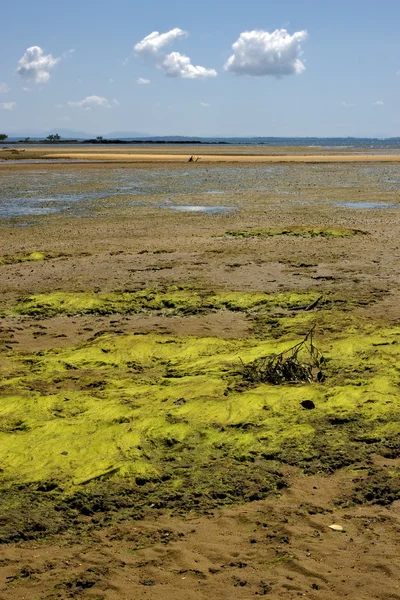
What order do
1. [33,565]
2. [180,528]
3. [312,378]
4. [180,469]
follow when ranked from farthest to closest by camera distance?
[312,378]
[180,469]
[180,528]
[33,565]

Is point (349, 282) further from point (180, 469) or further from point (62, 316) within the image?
point (180, 469)

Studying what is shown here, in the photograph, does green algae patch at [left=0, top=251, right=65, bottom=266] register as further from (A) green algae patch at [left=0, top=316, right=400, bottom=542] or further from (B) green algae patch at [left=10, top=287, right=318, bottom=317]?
(A) green algae patch at [left=0, top=316, right=400, bottom=542]

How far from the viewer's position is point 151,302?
11.0 m

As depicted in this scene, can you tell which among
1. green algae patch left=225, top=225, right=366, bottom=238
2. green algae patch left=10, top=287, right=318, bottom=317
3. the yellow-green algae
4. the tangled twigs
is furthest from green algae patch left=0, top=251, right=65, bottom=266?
the tangled twigs

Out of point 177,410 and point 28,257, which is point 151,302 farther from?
point 28,257

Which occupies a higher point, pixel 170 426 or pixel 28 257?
pixel 28 257

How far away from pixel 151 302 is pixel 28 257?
498cm

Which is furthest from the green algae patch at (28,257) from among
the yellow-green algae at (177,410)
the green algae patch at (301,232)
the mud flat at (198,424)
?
the yellow-green algae at (177,410)

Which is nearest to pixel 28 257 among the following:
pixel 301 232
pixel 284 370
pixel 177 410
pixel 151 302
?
pixel 151 302

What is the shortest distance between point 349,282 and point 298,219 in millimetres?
8638

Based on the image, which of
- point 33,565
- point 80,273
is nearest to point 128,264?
point 80,273

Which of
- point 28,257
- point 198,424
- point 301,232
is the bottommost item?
point 198,424

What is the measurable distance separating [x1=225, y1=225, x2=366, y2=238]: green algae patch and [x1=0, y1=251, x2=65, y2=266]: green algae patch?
4976 mm

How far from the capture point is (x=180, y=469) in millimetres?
5594
